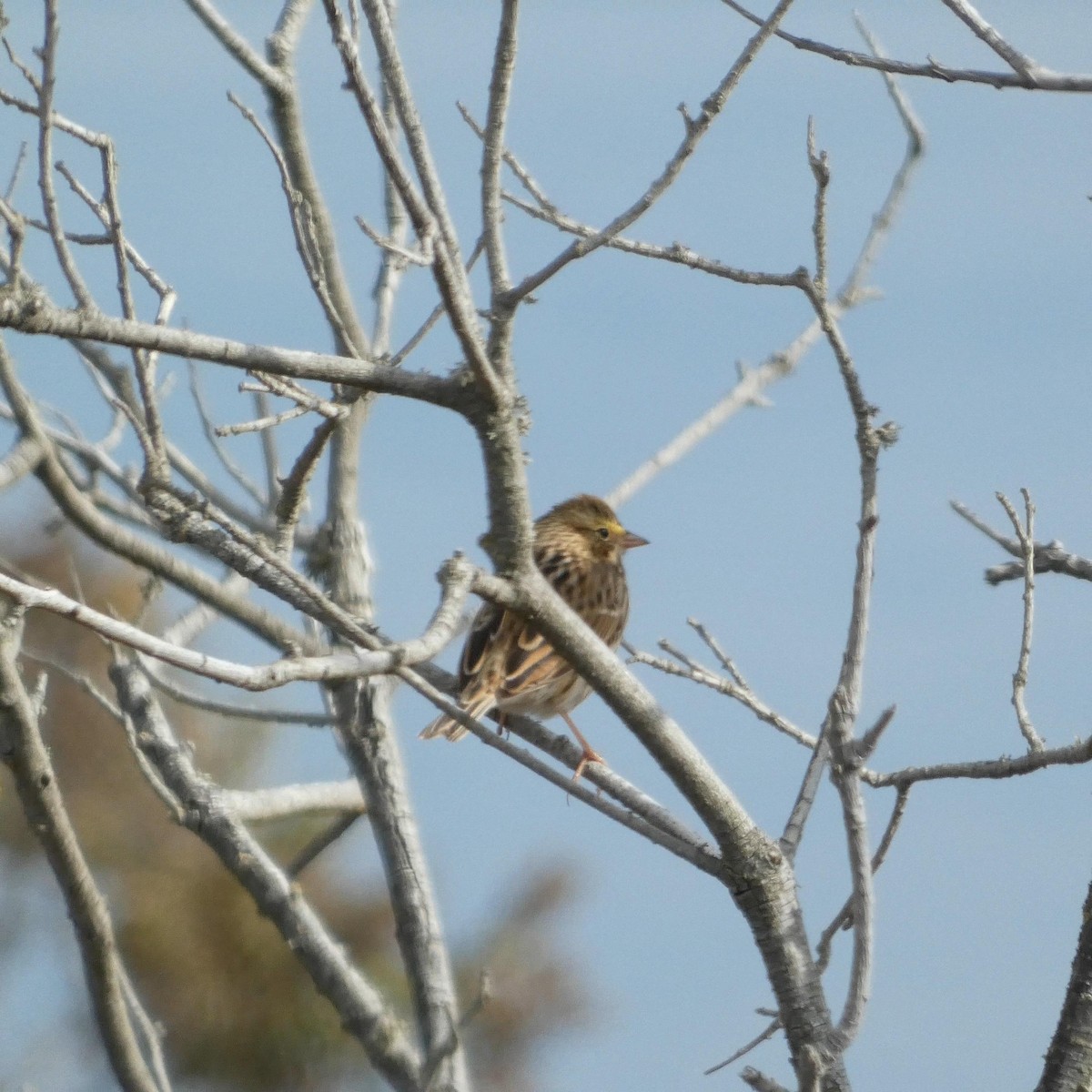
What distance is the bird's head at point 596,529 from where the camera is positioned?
7281mm

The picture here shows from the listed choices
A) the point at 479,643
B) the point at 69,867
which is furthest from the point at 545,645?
the point at 69,867

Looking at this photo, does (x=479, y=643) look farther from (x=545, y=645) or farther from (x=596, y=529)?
(x=596, y=529)

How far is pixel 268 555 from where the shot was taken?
2920 millimetres

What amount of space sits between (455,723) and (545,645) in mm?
632

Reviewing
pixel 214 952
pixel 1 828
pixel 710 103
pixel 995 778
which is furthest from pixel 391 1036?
pixel 1 828

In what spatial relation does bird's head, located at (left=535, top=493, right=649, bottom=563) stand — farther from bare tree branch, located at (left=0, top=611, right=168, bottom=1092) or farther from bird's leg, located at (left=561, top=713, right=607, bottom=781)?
bare tree branch, located at (left=0, top=611, right=168, bottom=1092)

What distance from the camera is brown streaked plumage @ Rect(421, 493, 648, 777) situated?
5.42 m

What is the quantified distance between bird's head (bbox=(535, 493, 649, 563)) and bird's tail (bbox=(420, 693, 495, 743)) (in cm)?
194

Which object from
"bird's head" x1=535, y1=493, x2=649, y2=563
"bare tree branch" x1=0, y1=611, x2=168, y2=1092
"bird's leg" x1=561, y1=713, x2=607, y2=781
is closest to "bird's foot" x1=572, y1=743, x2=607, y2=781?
"bird's leg" x1=561, y1=713, x2=607, y2=781

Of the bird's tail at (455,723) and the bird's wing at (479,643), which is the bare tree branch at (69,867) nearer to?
the bird's tail at (455,723)

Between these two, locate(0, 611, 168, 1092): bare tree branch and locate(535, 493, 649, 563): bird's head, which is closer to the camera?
locate(0, 611, 168, 1092): bare tree branch

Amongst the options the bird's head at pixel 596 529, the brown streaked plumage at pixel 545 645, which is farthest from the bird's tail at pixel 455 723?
the bird's head at pixel 596 529

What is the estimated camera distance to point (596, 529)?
7.34 meters

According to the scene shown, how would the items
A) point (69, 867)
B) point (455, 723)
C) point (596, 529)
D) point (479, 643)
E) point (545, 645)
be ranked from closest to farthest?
point (69, 867) → point (455, 723) → point (479, 643) → point (545, 645) → point (596, 529)
